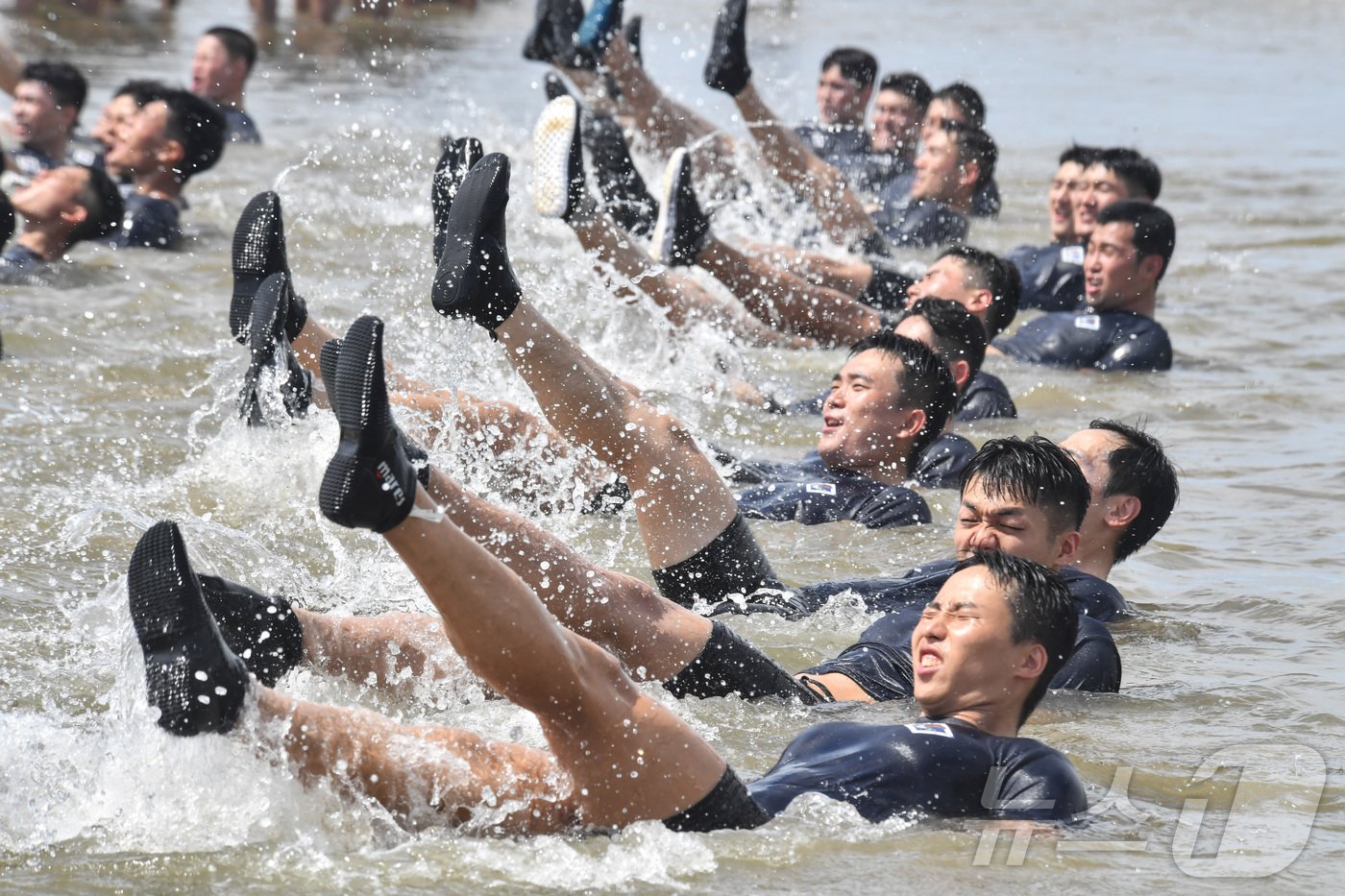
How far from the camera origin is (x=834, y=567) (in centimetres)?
591

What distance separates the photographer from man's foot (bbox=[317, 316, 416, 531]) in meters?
3.40

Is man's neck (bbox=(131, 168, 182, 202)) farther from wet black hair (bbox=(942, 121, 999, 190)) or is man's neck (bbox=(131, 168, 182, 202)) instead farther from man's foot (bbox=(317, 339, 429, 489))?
man's foot (bbox=(317, 339, 429, 489))

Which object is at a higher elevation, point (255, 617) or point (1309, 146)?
point (1309, 146)

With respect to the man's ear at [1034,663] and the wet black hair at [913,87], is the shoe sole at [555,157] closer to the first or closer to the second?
the man's ear at [1034,663]

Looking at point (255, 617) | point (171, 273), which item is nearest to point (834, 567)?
point (255, 617)

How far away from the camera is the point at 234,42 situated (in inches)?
506

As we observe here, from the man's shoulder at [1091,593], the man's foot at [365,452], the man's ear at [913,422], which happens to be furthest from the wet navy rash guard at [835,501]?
the man's foot at [365,452]

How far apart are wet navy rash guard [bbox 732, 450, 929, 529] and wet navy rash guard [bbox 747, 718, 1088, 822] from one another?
6.69ft

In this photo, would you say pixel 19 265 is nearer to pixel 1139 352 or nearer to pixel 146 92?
pixel 146 92

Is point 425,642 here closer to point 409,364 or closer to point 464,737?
point 464,737

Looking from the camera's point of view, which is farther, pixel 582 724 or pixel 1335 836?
pixel 1335 836

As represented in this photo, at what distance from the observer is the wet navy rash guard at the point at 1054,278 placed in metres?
9.62

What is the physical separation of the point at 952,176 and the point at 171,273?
456cm

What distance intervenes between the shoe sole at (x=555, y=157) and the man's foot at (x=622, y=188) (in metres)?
2.02
